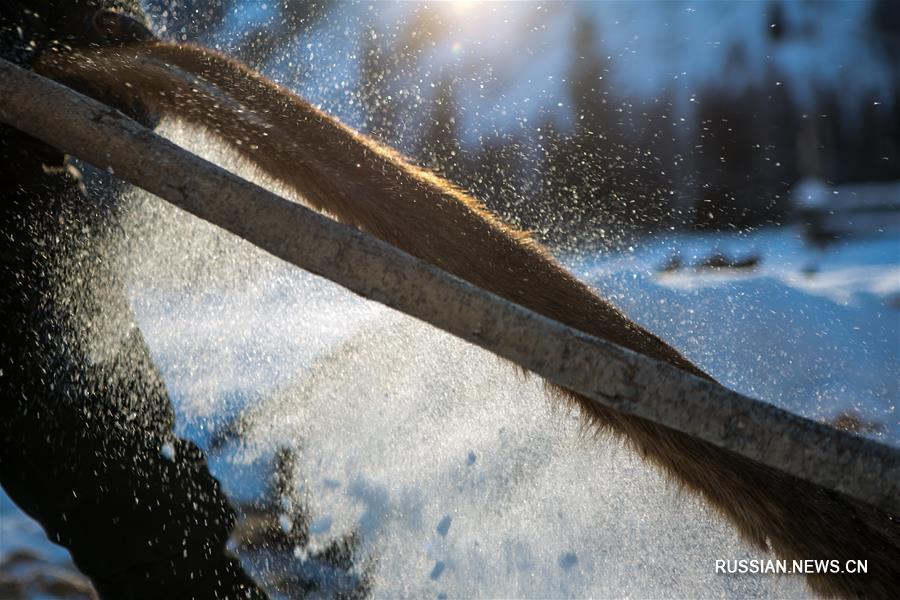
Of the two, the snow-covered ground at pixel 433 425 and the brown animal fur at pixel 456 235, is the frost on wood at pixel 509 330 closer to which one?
the brown animal fur at pixel 456 235

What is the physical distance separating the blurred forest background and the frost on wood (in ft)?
13.1

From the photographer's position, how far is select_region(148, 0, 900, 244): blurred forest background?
498cm

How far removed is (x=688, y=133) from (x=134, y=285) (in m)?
3.88

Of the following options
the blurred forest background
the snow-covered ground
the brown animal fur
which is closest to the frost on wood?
the brown animal fur

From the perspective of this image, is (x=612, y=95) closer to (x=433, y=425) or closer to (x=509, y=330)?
(x=433, y=425)

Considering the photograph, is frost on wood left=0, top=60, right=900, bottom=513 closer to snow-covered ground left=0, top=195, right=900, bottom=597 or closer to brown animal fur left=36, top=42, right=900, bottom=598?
brown animal fur left=36, top=42, right=900, bottom=598

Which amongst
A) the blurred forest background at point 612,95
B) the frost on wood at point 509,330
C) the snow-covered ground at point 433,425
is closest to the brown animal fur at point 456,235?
the frost on wood at point 509,330

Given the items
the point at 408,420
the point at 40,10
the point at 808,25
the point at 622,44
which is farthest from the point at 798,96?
the point at 40,10

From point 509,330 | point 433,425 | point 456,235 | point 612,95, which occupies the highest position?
point 509,330

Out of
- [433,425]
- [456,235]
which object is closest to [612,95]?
[433,425]

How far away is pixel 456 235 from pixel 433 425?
1.81 meters

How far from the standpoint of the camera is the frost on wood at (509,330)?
866 mm

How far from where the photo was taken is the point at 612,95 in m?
5.32

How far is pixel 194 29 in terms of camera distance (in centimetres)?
468
